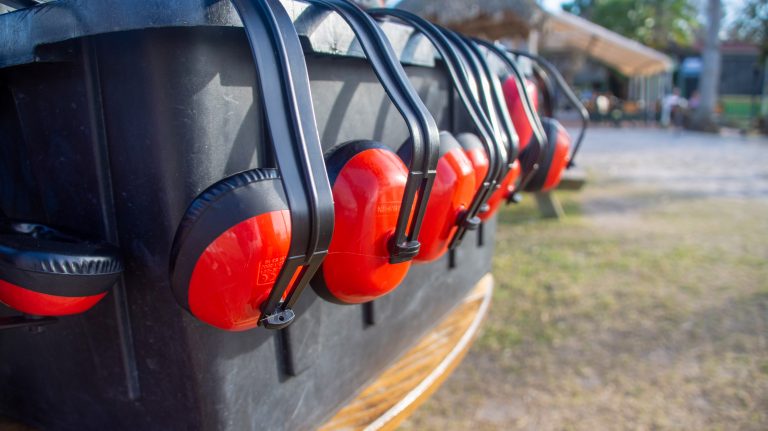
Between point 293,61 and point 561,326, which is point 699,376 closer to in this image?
point 561,326

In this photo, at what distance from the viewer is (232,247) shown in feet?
2.26

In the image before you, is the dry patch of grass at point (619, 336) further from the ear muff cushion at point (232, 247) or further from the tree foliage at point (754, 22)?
the tree foliage at point (754, 22)

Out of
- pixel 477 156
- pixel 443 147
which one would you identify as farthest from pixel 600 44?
pixel 443 147

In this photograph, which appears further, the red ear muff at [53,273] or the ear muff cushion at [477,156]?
the ear muff cushion at [477,156]

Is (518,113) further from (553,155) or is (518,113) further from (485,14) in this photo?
(485,14)

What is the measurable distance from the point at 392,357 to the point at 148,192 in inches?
30.5

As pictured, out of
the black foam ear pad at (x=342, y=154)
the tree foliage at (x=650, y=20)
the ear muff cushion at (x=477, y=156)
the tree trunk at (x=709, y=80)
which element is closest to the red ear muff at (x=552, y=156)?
the ear muff cushion at (x=477, y=156)

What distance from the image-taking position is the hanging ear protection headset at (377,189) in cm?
79

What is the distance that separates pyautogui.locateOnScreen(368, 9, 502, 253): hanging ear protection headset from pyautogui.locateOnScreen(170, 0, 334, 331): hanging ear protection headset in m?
0.38

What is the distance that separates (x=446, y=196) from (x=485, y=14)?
6.18m

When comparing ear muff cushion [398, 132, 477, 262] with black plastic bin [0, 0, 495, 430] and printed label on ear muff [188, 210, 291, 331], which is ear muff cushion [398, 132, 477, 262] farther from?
printed label on ear muff [188, 210, 291, 331]

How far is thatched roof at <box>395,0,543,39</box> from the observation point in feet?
20.5

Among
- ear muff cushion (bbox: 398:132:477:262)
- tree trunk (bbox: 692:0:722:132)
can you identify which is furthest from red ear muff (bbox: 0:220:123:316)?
tree trunk (bbox: 692:0:722:132)

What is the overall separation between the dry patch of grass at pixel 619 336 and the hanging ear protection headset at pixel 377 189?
1509 mm
